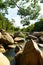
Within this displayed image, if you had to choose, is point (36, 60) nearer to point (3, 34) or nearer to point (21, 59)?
point (21, 59)

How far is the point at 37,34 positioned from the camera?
3750 cm

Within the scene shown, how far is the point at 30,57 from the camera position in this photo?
451 inches

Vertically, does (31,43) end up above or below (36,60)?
above

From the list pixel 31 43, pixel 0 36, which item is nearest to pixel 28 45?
pixel 31 43

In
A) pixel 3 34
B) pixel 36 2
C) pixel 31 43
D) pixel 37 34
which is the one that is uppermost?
pixel 36 2

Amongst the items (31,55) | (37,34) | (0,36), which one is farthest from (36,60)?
(37,34)

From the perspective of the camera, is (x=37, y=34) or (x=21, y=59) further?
(x=37, y=34)

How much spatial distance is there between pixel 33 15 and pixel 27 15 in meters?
0.58

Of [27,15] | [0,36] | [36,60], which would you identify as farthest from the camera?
[0,36]

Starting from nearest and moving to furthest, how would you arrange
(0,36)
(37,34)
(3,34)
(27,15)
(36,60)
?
1. (36,60)
2. (27,15)
3. (0,36)
4. (3,34)
5. (37,34)

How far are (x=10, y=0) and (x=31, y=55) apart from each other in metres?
3.46

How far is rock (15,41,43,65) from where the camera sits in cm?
1130

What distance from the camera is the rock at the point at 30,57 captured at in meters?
11.3

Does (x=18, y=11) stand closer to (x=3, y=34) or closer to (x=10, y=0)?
(x=10, y=0)
